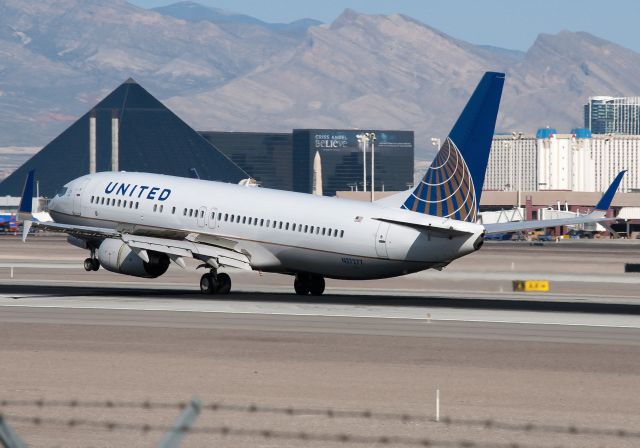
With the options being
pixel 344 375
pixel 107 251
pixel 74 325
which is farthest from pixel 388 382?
pixel 107 251

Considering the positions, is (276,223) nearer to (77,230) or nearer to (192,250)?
(192,250)

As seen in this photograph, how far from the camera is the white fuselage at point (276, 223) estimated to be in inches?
2163

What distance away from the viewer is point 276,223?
5928 centimetres

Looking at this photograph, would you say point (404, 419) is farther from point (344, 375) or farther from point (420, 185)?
point (420, 185)

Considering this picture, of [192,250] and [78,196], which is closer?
[192,250]

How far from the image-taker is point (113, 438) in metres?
24.5

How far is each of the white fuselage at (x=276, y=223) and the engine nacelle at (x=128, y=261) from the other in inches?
100

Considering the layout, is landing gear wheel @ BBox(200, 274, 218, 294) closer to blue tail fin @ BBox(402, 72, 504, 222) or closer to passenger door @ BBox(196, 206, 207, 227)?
passenger door @ BBox(196, 206, 207, 227)

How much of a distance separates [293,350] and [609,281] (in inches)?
1623

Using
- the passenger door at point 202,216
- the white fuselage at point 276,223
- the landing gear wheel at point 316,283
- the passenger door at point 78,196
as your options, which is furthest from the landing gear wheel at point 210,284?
the passenger door at point 78,196

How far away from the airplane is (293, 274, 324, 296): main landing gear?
0.15ft

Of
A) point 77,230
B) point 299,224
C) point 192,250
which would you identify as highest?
point 299,224

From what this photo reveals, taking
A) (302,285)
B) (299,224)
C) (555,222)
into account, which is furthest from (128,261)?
(555,222)

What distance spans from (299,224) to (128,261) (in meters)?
7.49
